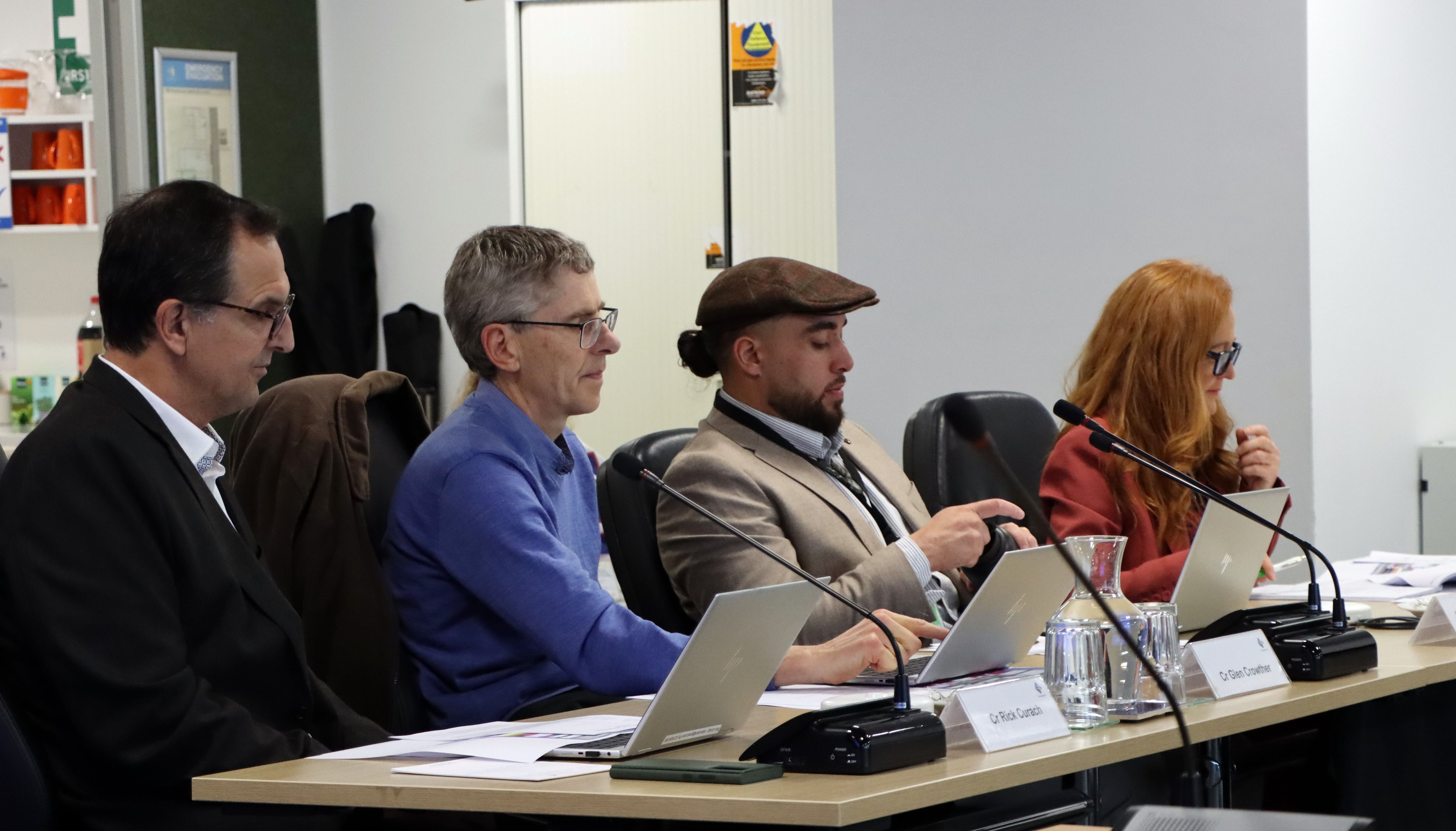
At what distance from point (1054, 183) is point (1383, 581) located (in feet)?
5.00

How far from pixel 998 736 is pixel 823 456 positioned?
1.06m

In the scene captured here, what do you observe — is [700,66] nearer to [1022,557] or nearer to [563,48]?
[563,48]

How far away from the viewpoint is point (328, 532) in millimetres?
2131

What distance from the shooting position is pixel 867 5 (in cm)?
409

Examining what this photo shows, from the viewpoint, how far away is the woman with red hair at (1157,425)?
265cm

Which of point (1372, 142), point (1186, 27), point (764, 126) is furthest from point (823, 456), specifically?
point (764, 126)

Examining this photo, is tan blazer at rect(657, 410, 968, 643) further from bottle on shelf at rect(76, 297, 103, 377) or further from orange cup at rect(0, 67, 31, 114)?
orange cup at rect(0, 67, 31, 114)

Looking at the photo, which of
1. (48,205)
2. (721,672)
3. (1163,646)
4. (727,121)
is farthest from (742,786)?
(727,121)

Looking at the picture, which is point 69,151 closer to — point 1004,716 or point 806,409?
point 806,409

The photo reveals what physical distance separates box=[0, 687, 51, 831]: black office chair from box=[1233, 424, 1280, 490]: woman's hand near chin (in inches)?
78.6

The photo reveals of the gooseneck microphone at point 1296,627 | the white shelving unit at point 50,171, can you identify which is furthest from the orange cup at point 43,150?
the gooseneck microphone at point 1296,627

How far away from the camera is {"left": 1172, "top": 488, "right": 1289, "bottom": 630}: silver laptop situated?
2.13 m

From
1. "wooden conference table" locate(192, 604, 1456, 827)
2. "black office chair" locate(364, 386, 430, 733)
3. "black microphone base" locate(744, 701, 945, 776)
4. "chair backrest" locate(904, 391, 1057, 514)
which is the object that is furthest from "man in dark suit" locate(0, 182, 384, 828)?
"chair backrest" locate(904, 391, 1057, 514)

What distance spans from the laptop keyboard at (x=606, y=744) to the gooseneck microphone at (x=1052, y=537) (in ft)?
1.55
